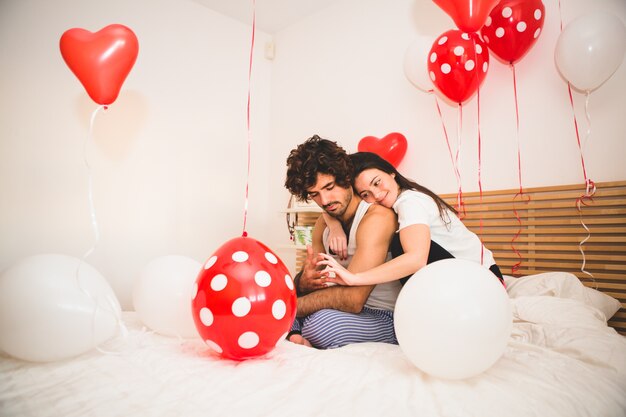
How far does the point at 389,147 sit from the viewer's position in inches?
94.7

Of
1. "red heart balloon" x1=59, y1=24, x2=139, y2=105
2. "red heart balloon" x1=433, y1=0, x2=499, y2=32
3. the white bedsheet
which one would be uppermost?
"red heart balloon" x1=433, y1=0, x2=499, y2=32

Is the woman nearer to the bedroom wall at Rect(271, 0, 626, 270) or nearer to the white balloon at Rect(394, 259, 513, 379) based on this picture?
the white balloon at Rect(394, 259, 513, 379)

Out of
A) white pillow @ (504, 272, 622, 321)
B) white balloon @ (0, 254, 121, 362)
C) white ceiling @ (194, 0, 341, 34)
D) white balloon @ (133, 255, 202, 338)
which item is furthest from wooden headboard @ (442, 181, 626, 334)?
white ceiling @ (194, 0, 341, 34)

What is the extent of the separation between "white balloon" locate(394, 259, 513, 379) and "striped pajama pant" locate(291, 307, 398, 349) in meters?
0.38

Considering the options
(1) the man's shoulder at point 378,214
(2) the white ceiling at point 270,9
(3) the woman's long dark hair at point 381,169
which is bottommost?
(1) the man's shoulder at point 378,214

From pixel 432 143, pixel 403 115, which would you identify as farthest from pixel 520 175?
pixel 403 115

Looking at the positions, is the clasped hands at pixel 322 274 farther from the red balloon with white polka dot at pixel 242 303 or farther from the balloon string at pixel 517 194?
the balloon string at pixel 517 194

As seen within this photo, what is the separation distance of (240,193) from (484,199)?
1982 mm

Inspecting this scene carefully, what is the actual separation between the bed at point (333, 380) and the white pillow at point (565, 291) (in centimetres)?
13

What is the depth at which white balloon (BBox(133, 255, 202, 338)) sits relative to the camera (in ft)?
4.32

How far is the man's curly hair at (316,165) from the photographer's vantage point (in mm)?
1520

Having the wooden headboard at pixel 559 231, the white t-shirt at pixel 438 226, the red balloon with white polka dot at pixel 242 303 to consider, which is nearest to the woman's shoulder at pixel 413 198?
the white t-shirt at pixel 438 226

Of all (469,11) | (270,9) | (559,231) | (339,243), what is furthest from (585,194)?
(270,9)

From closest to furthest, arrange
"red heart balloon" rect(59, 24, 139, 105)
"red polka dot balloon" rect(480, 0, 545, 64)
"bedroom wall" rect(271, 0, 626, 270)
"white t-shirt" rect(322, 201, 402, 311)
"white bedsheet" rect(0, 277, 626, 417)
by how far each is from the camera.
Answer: "white bedsheet" rect(0, 277, 626, 417) < "white t-shirt" rect(322, 201, 402, 311) < "red heart balloon" rect(59, 24, 139, 105) < "red polka dot balloon" rect(480, 0, 545, 64) < "bedroom wall" rect(271, 0, 626, 270)
